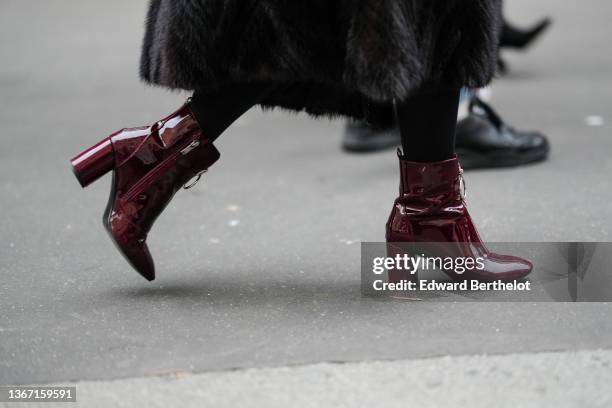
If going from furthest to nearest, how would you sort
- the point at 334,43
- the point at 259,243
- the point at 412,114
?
the point at 259,243, the point at 412,114, the point at 334,43

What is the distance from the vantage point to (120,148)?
262 centimetres

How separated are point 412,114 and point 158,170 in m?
0.72

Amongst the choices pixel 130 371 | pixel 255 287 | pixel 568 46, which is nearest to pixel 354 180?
pixel 255 287

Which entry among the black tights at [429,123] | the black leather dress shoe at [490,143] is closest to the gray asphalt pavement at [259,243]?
the black leather dress shoe at [490,143]

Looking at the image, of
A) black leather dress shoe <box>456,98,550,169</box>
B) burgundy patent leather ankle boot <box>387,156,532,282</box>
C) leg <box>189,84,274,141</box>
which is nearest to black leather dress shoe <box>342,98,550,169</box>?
black leather dress shoe <box>456,98,550,169</box>

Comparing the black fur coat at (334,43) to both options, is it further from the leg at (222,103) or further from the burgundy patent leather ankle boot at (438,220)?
the burgundy patent leather ankle boot at (438,220)

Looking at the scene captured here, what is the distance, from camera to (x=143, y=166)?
8.61ft

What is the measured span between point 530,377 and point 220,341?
0.79 m

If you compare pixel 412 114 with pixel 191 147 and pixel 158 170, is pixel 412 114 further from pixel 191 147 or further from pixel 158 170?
pixel 158 170

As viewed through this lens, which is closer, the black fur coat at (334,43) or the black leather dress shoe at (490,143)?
the black fur coat at (334,43)

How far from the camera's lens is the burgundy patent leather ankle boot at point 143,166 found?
260cm

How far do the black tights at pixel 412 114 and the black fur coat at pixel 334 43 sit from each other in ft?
0.34

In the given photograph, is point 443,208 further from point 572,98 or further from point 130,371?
point 572,98

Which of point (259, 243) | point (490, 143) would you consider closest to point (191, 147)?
point (259, 243)
